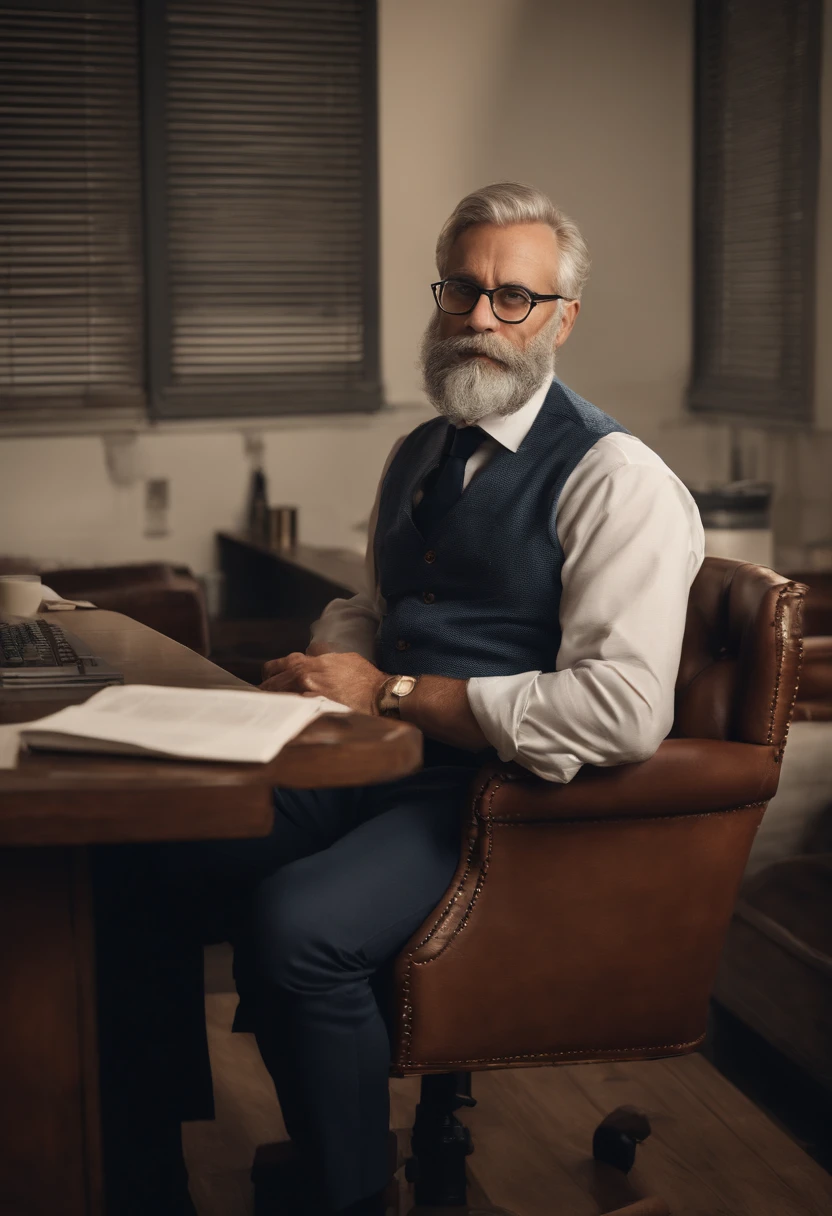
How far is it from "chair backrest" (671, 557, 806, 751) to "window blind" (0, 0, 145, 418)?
3079mm

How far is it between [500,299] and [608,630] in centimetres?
60

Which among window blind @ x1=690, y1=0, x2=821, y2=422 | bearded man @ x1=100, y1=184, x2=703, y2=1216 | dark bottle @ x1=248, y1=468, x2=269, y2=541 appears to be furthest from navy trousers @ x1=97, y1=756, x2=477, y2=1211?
window blind @ x1=690, y1=0, x2=821, y2=422

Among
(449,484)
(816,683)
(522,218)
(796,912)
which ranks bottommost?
(796,912)

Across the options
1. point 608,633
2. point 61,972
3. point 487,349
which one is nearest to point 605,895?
point 608,633

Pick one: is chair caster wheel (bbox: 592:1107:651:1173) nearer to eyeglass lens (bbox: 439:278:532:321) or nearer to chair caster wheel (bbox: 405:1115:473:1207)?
chair caster wheel (bbox: 405:1115:473:1207)

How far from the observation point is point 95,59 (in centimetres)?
449

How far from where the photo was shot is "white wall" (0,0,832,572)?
15.5 ft

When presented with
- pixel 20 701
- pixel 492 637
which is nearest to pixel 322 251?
pixel 492 637

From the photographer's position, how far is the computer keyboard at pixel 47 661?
1758 mm

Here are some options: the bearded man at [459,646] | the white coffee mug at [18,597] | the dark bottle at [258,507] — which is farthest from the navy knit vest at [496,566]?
the dark bottle at [258,507]

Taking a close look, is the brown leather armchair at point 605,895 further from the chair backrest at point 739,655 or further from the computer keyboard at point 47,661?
the computer keyboard at point 47,661

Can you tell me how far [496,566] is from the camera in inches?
79.0

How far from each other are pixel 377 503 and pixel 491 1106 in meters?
1.10

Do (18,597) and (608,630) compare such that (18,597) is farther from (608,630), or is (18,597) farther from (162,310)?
(162,310)
